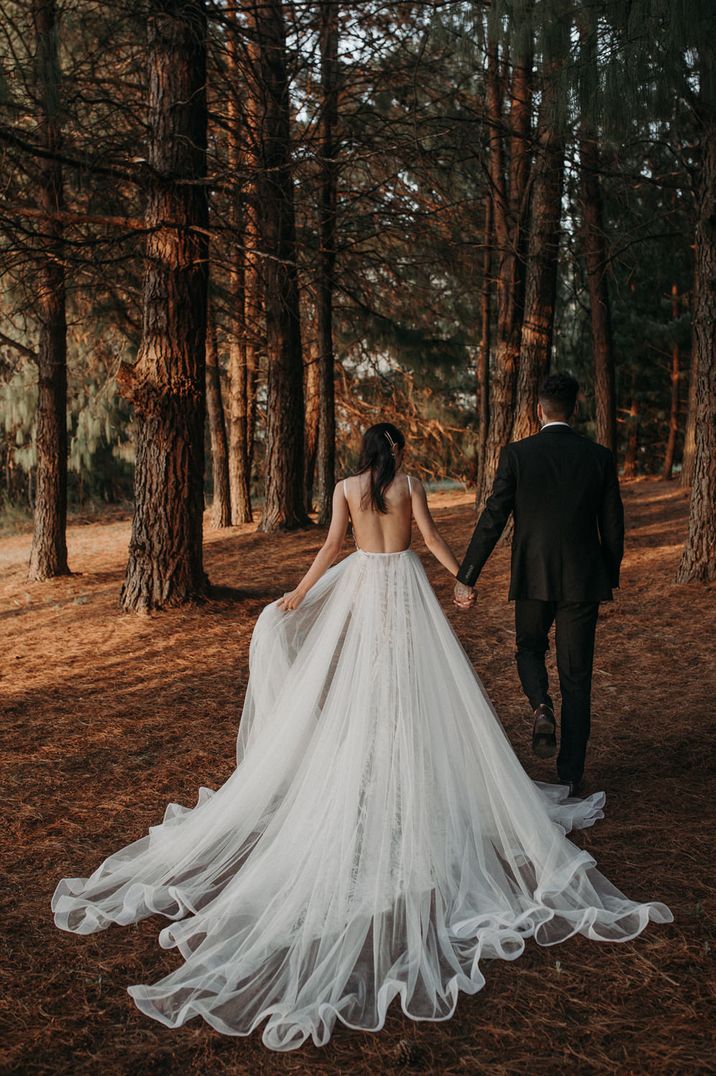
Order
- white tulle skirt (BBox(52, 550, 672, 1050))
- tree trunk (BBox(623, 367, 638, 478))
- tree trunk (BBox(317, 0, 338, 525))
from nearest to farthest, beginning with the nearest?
white tulle skirt (BBox(52, 550, 672, 1050)) < tree trunk (BBox(317, 0, 338, 525)) < tree trunk (BBox(623, 367, 638, 478))

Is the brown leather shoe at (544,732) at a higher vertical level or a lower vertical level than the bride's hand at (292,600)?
lower

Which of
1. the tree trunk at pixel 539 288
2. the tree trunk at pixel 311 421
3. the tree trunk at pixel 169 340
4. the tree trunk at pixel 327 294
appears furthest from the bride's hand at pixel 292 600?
the tree trunk at pixel 311 421

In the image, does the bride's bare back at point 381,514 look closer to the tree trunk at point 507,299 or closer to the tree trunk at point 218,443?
the tree trunk at point 507,299

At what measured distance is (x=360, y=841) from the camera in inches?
152

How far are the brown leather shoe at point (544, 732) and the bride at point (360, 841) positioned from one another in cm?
28

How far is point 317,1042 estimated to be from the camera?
2.85m

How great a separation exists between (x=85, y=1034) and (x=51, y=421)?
30.6 feet

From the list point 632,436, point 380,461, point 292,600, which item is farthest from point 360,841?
point 632,436

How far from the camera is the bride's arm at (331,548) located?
174 inches

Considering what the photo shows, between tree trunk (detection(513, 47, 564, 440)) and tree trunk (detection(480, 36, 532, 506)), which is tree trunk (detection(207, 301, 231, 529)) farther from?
tree trunk (detection(513, 47, 564, 440))

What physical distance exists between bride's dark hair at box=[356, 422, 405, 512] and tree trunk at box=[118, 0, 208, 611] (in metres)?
4.76

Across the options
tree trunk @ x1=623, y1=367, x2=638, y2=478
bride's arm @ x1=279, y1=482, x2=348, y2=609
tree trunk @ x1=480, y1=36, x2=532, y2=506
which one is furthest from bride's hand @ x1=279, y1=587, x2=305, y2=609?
tree trunk @ x1=623, y1=367, x2=638, y2=478

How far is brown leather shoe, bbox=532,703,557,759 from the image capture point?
4.80 m

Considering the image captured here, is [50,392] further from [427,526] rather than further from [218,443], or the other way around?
[427,526]
